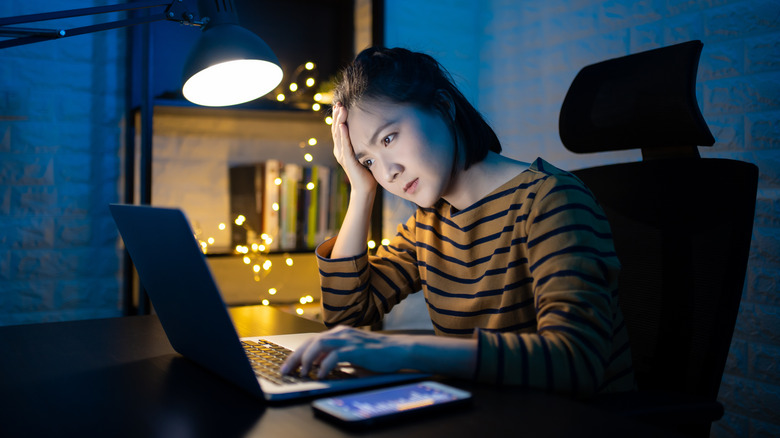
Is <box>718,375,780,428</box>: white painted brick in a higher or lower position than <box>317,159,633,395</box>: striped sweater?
lower

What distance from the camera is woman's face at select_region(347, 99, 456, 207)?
3.65ft

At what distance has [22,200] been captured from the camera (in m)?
1.93

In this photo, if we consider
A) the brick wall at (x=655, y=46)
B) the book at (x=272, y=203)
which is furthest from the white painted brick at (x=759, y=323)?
the book at (x=272, y=203)

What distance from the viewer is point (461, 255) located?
1.18 m

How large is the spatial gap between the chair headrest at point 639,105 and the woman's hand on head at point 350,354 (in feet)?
2.14

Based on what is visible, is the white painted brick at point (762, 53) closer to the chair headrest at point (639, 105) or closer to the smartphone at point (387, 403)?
the chair headrest at point (639, 105)

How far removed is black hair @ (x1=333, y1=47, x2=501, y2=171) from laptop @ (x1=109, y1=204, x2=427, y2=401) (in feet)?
1.57

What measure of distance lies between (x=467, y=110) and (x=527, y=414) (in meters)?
0.69

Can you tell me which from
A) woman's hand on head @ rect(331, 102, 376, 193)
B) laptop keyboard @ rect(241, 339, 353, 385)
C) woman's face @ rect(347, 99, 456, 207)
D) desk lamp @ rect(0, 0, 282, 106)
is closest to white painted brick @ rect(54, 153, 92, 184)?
desk lamp @ rect(0, 0, 282, 106)

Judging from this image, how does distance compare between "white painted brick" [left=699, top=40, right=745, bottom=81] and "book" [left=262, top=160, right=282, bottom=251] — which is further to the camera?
"book" [left=262, top=160, right=282, bottom=251]

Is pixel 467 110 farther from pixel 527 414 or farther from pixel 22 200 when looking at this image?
pixel 22 200

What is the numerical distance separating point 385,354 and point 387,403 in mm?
105

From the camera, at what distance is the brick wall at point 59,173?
1910 millimetres

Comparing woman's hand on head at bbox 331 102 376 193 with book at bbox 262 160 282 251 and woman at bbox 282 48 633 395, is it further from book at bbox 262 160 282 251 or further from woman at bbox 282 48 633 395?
book at bbox 262 160 282 251
